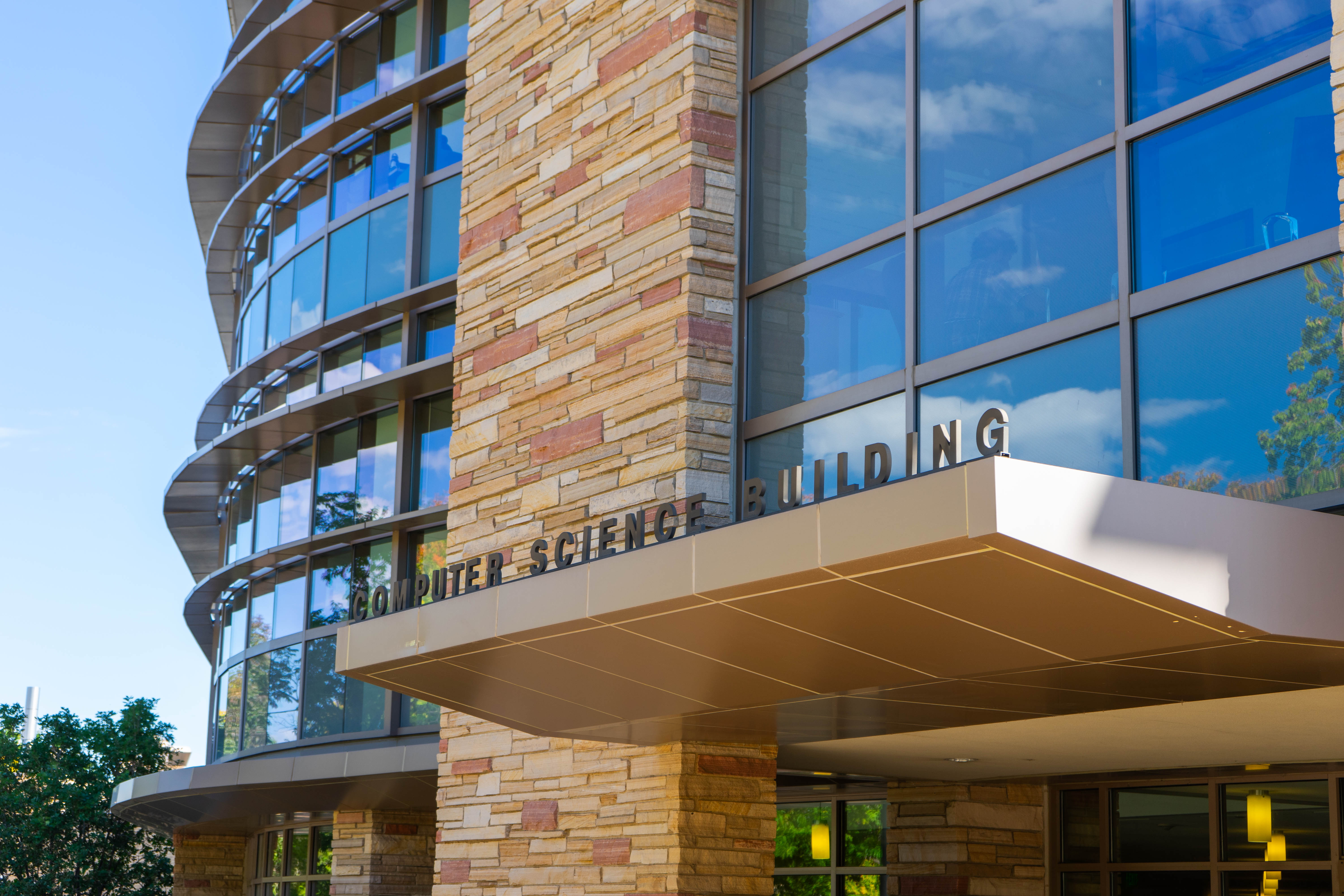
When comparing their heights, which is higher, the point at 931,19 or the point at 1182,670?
the point at 931,19

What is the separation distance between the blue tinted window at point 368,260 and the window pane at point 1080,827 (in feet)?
32.4

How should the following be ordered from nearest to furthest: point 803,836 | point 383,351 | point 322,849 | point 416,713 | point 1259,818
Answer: point 1259,818 → point 803,836 → point 416,713 → point 383,351 → point 322,849

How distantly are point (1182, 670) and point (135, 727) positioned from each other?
27615 millimetres

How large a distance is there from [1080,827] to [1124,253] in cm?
685

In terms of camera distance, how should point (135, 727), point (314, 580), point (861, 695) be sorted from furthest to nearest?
point (135, 727), point (314, 580), point (861, 695)

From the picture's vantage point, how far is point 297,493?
63.9ft

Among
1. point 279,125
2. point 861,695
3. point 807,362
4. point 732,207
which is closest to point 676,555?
point 861,695

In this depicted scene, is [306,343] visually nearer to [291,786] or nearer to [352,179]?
[352,179]

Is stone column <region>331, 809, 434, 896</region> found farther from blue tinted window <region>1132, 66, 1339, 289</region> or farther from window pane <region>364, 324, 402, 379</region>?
blue tinted window <region>1132, 66, 1339, 289</region>

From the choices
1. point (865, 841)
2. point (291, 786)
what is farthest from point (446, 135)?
point (865, 841)

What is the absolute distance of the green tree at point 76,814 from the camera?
27359mm

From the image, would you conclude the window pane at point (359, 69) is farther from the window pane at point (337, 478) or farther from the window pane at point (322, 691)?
the window pane at point (322, 691)

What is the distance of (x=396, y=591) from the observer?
33.7 feet

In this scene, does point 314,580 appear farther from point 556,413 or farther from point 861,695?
point 861,695
